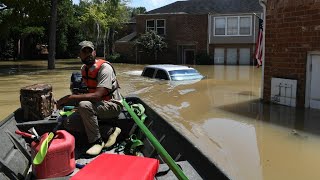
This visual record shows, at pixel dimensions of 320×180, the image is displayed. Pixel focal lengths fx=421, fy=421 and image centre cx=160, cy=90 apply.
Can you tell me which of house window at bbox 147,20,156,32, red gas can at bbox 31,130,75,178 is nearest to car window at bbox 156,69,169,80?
red gas can at bbox 31,130,75,178

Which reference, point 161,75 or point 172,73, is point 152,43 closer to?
point 161,75

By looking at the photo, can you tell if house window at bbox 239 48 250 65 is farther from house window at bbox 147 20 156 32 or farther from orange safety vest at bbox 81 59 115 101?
orange safety vest at bbox 81 59 115 101

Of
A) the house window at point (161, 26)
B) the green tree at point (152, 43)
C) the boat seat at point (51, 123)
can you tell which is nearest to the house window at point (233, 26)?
the green tree at point (152, 43)

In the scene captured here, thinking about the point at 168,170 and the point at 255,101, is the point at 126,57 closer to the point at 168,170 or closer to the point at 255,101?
the point at 255,101

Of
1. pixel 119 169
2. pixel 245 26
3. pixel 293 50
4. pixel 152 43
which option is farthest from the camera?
pixel 152 43

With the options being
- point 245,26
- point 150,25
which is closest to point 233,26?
point 245,26

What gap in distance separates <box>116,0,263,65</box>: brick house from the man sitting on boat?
3666cm

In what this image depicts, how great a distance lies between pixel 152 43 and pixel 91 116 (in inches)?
1544

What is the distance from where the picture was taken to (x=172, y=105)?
15.5 metres

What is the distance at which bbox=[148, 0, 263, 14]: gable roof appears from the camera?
140ft

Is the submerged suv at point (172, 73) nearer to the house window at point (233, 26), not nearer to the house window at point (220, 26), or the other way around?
the house window at point (233, 26)

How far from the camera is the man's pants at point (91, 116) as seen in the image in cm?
583

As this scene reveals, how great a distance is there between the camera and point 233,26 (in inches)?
1671

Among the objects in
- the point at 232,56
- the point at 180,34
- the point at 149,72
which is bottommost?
the point at 149,72
